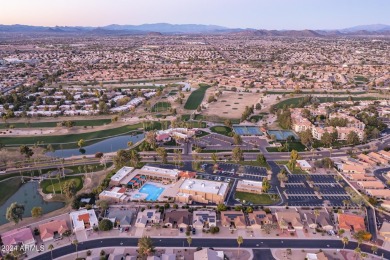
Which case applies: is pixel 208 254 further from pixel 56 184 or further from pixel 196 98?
pixel 196 98

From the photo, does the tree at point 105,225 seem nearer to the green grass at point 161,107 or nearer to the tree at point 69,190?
the tree at point 69,190

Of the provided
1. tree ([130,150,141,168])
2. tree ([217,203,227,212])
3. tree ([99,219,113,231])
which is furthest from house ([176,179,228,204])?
tree ([99,219,113,231])

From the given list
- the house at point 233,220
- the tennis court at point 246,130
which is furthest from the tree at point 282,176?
the tennis court at point 246,130

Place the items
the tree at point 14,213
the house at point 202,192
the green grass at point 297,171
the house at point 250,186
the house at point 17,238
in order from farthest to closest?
1. the green grass at point 297,171
2. the house at point 250,186
3. the house at point 202,192
4. the tree at point 14,213
5. the house at point 17,238

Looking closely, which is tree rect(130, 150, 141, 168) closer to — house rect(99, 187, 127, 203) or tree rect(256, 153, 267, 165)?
house rect(99, 187, 127, 203)

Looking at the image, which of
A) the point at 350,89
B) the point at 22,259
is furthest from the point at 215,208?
the point at 350,89

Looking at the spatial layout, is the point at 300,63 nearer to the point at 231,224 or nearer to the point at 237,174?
the point at 237,174
